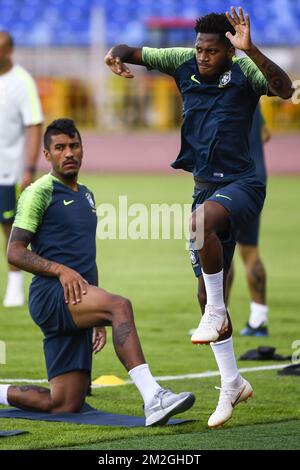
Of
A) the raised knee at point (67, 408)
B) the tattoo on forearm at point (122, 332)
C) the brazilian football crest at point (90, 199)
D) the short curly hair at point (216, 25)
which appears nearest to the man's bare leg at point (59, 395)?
the raised knee at point (67, 408)

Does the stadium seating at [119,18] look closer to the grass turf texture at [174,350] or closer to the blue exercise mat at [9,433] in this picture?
the grass turf texture at [174,350]

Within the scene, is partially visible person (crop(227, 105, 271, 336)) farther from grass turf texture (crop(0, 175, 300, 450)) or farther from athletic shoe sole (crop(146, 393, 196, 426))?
athletic shoe sole (crop(146, 393, 196, 426))

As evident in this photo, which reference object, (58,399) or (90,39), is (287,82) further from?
(90,39)

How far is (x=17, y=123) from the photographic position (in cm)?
1240

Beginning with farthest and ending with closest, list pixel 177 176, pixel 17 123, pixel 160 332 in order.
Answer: pixel 177 176 < pixel 17 123 < pixel 160 332

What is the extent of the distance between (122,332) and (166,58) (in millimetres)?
1819

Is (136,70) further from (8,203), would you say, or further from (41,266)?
(41,266)

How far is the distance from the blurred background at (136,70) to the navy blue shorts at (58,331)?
2481cm

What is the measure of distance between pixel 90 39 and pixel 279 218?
18.1 metres

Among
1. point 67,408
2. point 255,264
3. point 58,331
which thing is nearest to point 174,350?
point 255,264

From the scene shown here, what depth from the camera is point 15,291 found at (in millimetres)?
12438

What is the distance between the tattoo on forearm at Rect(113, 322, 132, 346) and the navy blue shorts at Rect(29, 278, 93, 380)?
321 mm

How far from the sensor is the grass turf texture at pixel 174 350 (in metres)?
6.60
